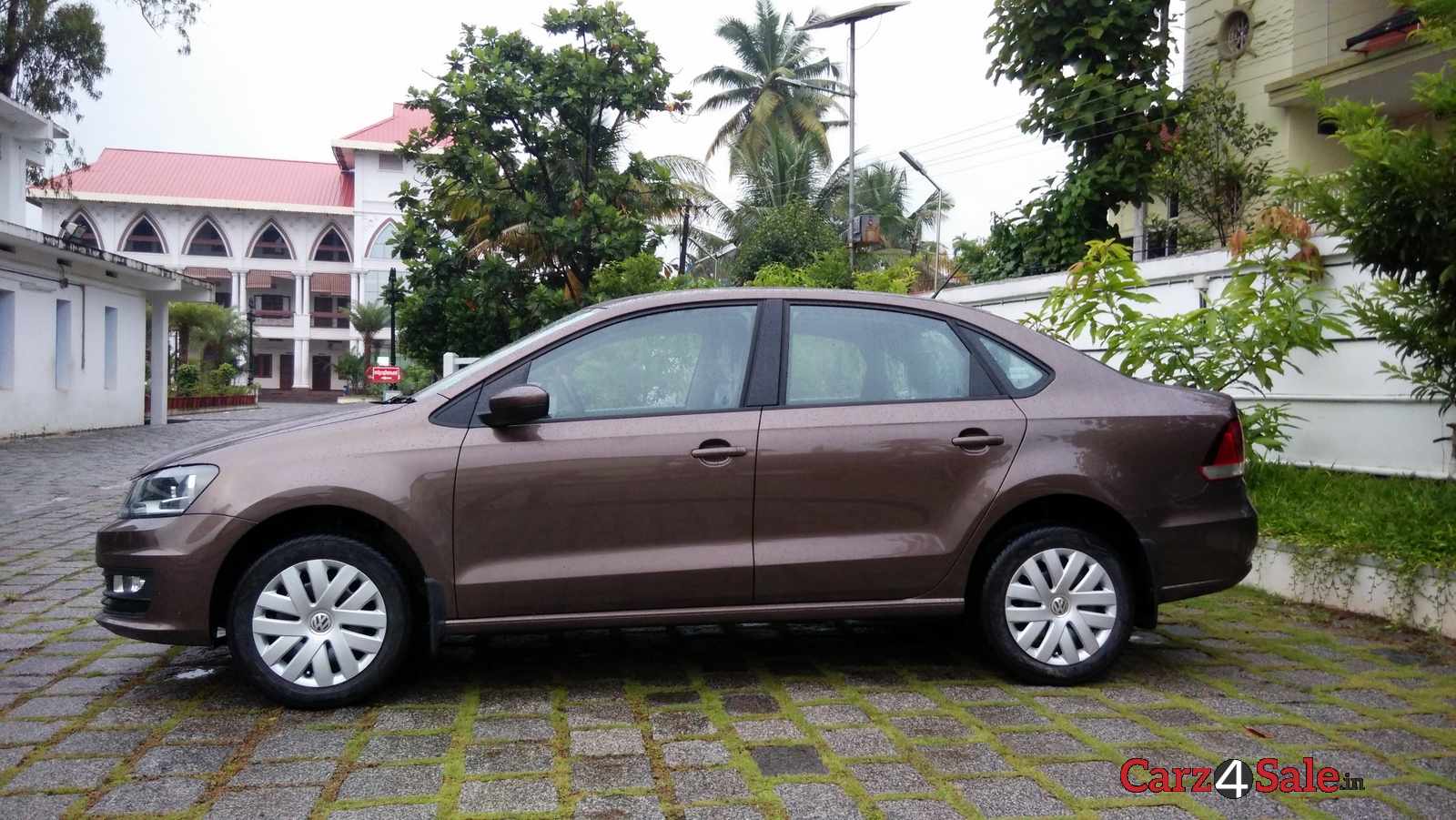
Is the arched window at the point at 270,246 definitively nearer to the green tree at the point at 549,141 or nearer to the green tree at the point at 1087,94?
the green tree at the point at 549,141

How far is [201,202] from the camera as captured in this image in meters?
61.9

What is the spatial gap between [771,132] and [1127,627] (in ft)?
134

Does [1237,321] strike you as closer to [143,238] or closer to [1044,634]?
[1044,634]

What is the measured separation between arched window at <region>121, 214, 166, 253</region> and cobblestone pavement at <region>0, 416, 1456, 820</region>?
64.8m

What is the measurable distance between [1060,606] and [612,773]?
1.97 meters

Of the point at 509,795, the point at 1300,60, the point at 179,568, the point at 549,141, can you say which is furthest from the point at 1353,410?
the point at 549,141


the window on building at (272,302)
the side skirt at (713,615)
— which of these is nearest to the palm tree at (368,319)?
the window on building at (272,302)

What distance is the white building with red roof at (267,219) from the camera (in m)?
62.0

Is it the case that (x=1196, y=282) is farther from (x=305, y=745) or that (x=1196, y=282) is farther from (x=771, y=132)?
(x=771, y=132)

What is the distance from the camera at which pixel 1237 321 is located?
287 inches

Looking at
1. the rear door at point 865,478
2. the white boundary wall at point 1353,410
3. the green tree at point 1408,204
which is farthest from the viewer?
the white boundary wall at point 1353,410

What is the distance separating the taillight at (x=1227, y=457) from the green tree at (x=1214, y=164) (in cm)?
1067

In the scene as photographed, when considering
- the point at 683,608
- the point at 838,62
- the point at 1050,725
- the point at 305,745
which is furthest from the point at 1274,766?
the point at 838,62

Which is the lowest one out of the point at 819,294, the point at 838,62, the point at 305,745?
the point at 305,745
